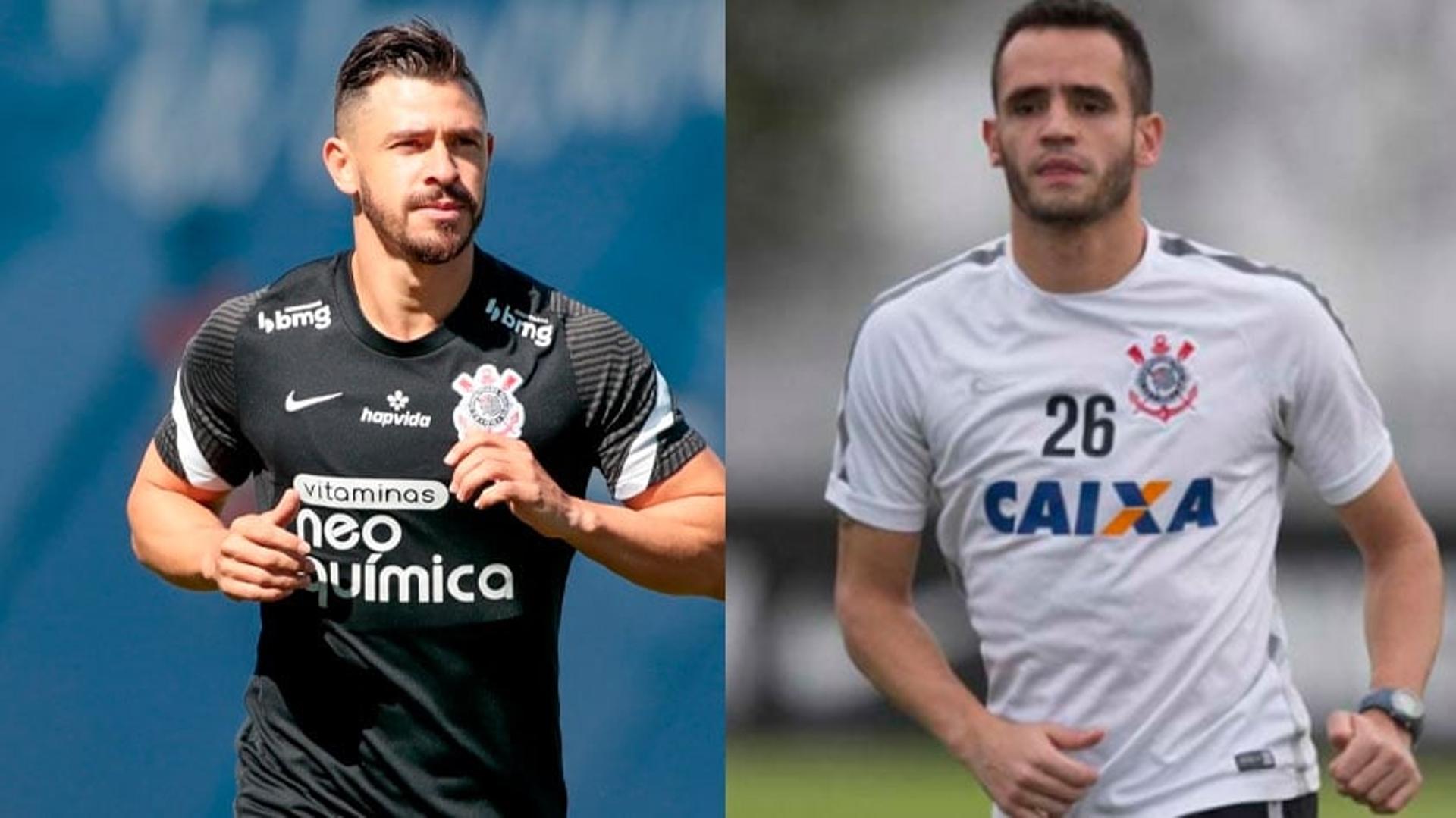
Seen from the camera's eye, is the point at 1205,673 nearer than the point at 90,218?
Yes

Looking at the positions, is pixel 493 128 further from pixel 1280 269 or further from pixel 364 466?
pixel 1280 269

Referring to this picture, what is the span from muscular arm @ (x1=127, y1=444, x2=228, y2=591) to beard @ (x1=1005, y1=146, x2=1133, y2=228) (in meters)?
1.66

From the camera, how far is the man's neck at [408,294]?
14.7 feet

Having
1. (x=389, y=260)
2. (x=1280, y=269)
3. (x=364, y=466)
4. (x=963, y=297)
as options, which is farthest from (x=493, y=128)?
(x=1280, y=269)

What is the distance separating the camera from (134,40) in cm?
479

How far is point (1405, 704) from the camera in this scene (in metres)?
4.20

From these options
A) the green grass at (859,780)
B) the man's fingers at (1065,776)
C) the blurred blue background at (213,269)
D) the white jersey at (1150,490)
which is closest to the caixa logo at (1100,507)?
the white jersey at (1150,490)

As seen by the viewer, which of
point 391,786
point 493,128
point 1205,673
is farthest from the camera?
point 493,128

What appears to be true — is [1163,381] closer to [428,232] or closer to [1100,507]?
[1100,507]

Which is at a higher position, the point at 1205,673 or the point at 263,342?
the point at 263,342

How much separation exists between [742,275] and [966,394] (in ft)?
1.74

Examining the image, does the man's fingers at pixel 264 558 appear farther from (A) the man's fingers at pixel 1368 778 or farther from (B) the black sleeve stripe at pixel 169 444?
(A) the man's fingers at pixel 1368 778

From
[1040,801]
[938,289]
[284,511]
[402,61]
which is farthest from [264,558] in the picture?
[1040,801]

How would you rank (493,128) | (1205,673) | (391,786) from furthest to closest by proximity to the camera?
1. (493,128)
2. (391,786)
3. (1205,673)
